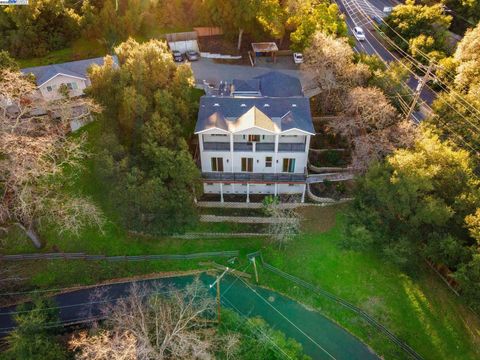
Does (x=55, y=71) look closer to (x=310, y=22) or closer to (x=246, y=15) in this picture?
(x=246, y=15)

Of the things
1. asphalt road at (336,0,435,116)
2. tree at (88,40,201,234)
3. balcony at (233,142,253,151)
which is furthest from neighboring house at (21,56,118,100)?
asphalt road at (336,0,435,116)

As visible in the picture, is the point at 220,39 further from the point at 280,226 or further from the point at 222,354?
the point at 222,354

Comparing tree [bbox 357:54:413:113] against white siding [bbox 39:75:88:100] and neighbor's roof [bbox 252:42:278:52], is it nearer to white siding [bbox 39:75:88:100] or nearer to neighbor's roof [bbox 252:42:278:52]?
neighbor's roof [bbox 252:42:278:52]

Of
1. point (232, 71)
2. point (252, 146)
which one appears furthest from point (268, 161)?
point (232, 71)

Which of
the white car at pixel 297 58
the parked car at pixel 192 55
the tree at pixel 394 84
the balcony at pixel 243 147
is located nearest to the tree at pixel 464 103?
the tree at pixel 394 84

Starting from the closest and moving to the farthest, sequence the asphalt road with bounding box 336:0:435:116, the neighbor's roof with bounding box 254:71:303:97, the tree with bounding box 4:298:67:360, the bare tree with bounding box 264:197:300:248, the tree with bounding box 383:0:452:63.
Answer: the tree with bounding box 4:298:67:360, the bare tree with bounding box 264:197:300:248, the neighbor's roof with bounding box 254:71:303:97, the tree with bounding box 383:0:452:63, the asphalt road with bounding box 336:0:435:116

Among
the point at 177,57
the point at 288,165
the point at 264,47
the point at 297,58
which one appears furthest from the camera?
the point at 264,47
